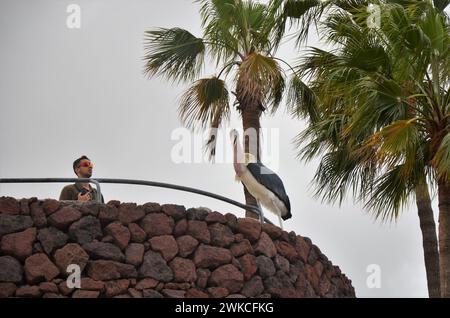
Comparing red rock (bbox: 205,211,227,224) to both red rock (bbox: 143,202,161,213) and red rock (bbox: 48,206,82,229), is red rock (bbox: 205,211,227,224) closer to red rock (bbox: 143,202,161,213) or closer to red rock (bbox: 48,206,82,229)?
red rock (bbox: 143,202,161,213)

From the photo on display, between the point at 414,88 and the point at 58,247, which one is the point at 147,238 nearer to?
the point at 58,247

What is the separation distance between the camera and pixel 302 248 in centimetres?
1388

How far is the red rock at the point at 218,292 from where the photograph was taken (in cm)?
1238

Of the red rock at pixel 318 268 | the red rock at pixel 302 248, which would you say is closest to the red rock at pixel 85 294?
the red rock at pixel 302 248

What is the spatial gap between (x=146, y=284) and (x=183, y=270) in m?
0.51

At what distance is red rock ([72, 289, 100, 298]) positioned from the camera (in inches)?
456

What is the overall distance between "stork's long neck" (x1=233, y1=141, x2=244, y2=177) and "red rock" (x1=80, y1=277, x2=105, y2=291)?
3.96 m

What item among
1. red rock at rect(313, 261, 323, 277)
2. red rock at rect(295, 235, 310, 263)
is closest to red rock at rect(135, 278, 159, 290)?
red rock at rect(295, 235, 310, 263)

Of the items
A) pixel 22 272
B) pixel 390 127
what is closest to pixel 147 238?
pixel 22 272

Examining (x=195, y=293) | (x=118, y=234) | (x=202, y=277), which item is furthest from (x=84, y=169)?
(x=195, y=293)

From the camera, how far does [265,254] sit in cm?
1314

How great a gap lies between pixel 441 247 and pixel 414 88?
221 cm

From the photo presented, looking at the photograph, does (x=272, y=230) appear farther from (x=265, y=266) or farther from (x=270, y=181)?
(x=270, y=181)

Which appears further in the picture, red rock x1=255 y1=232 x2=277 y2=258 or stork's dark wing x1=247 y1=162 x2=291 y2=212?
stork's dark wing x1=247 y1=162 x2=291 y2=212
